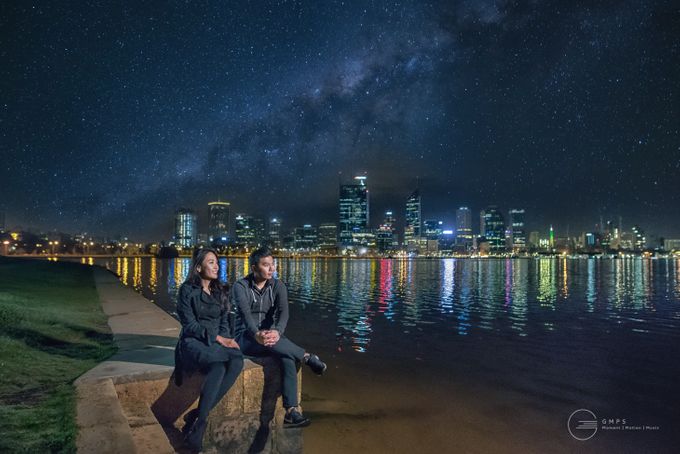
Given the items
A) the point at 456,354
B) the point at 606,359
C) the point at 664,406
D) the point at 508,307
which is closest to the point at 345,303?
the point at 508,307

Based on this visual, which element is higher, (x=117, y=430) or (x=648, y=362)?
(x=117, y=430)

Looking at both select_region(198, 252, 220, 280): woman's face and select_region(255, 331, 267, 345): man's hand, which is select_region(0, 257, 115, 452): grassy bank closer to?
select_region(198, 252, 220, 280): woman's face

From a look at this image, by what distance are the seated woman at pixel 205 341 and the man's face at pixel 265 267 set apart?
57 centimetres

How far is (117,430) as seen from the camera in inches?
188

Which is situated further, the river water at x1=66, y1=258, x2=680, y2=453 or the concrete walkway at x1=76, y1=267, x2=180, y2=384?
the river water at x1=66, y1=258, x2=680, y2=453

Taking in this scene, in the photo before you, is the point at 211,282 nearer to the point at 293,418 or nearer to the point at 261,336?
the point at 261,336

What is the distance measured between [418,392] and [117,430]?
7.66m

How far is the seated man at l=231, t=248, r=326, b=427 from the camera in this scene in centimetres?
668

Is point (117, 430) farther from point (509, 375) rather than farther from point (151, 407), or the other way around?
point (509, 375)

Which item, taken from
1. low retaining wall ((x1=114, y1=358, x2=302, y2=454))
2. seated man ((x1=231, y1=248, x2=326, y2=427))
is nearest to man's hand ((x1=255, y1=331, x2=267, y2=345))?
seated man ((x1=231, y1=248, x2=326, y2=427))

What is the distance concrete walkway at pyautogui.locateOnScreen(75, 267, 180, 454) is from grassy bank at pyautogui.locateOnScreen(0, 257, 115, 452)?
0.16m

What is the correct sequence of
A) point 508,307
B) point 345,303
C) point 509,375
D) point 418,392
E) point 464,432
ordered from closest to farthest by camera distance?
point 464,432, point 418,392, point 509,375, point 508,307, point 345,303

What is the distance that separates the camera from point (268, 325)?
747 centimetres

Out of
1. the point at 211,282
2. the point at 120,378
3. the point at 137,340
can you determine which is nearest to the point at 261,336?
the point at 211,282
